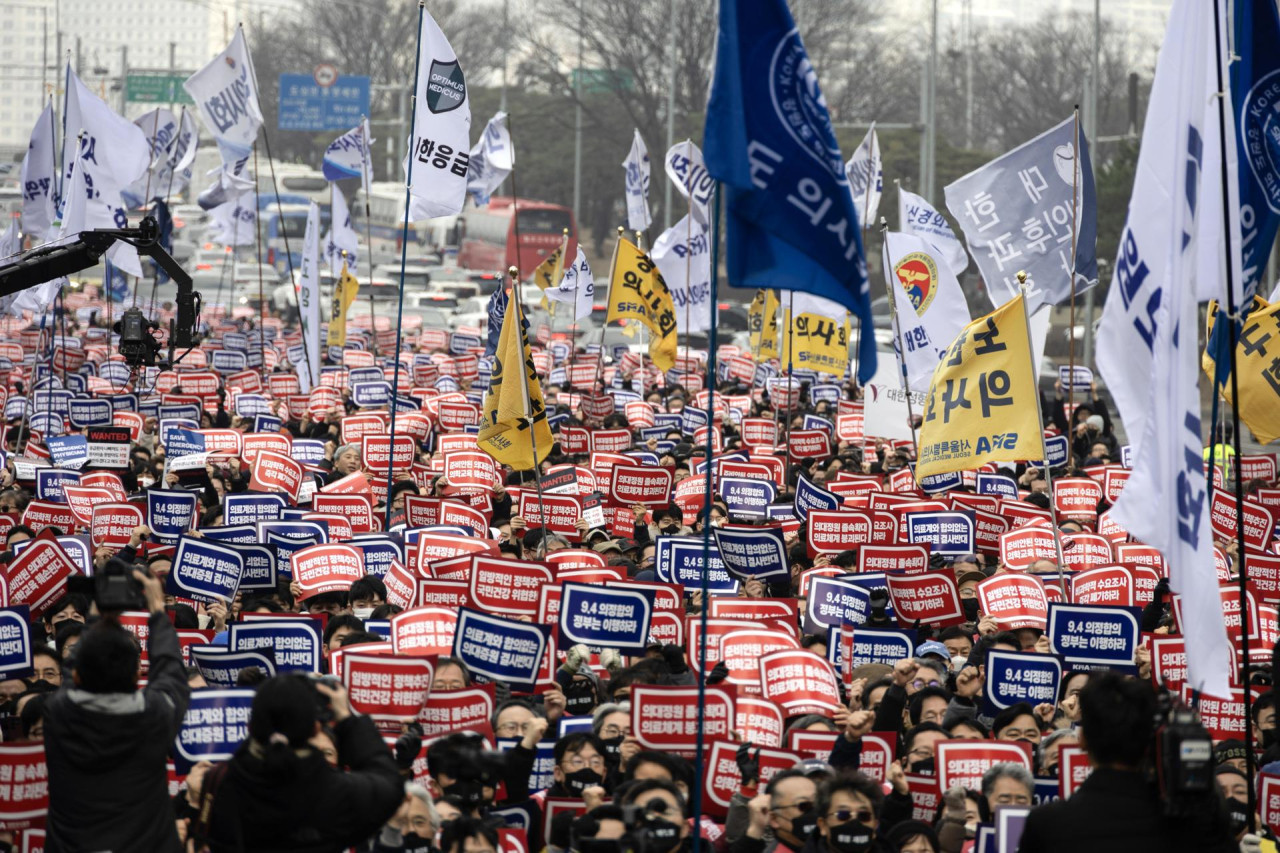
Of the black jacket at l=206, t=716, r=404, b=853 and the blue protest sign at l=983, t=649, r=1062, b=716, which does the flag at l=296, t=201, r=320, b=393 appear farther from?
the black jacket at l=206, t=716, r=404, b=853

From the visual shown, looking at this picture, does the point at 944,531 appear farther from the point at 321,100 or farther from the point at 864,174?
the point at 321,100

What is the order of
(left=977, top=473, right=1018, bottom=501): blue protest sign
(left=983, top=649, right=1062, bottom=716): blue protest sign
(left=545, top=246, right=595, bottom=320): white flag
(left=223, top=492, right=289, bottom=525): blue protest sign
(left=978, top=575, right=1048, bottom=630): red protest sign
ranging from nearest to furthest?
(left=983, top=649, right=1062, bottom=716): blue protest sign, (left=978, top=575, right=1048, bottom=630): red protest sign, (left=223, top=492, right=289, bottom=525): blue protest sign, (left=977, top=473, right=1018, bottom=501): blue protest sign, (left=545, top=246, right=595, bottom=320): white flag

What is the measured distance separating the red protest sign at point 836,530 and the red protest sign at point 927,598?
177 centimetres

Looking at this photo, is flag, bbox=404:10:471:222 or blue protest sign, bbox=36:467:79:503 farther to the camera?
flag, bbox=404:10:471:222

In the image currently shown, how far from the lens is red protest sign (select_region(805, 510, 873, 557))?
13.2 meters

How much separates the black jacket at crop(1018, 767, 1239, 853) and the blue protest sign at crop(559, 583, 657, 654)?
511cm

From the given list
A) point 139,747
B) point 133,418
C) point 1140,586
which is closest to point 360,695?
point 139,747

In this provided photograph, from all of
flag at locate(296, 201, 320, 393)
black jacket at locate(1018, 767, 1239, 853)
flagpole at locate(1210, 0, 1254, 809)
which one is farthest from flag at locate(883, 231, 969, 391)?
black jacket at locate(1018, 767, 1239, 853)

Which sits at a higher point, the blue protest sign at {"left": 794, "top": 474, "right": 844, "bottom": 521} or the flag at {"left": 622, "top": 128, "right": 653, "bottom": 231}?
the flag at {"left": 622, "top": 128, "right": 653, "bottom": 231}

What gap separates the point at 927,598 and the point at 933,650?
126 cm

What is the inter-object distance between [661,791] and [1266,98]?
4414 mm

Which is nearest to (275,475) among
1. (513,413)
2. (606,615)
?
(513,413)

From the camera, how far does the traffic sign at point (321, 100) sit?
198ft

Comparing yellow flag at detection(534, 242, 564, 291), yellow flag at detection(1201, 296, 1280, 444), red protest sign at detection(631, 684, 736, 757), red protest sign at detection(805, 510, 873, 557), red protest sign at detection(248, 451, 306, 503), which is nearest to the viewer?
red protest sign at detection(631, 684, 736, 757)
